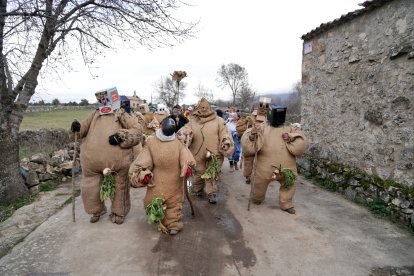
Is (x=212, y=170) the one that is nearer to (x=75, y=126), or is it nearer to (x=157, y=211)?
(x=157, y=211)

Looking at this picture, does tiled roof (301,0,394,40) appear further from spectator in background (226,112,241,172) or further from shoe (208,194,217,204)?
shoe (208,194,217,204)

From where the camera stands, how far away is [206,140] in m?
5.43

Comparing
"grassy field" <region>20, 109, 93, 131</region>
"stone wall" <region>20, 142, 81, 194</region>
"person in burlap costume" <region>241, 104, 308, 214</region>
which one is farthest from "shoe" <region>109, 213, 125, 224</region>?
"grassy field" <region>20, 109, 93, 131</region>

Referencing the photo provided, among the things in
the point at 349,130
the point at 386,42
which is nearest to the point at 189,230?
the point at 349,130

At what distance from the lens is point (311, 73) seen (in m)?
7.26

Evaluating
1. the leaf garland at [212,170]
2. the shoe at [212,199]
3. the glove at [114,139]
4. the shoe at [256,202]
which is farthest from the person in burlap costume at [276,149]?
the glove at [114,139]

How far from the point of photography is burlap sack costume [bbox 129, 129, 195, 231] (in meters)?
4.06

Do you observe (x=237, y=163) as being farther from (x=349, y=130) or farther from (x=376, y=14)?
(x=376, y=14)

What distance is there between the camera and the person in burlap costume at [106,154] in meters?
4.28

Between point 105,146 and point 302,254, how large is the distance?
9.51 feet

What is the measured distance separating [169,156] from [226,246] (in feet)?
4.40

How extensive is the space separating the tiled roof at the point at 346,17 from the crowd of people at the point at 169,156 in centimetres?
231

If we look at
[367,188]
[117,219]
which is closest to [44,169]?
[117,219]

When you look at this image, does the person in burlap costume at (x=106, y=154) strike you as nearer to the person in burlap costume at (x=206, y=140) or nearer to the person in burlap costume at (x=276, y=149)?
the person in burlap costume at (x=206, y=140)
